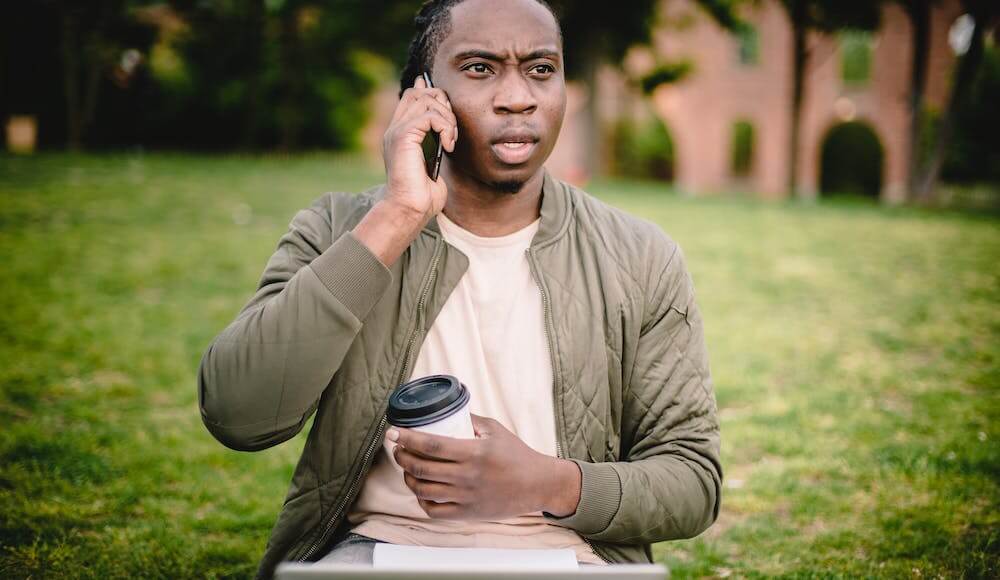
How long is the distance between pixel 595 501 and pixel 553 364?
15.9 inches

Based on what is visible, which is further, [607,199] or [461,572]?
[607,199]

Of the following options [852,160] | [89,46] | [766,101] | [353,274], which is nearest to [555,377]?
[353,274]

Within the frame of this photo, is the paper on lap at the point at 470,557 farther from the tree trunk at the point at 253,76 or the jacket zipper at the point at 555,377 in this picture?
the tree trunk at the point at 253,76

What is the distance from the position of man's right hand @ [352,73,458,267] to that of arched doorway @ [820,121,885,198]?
34.7 metres

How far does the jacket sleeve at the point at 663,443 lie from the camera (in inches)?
78.6

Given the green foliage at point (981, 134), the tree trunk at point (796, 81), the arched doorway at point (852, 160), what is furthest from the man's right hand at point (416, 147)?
the arched doorway at point (852, 160)

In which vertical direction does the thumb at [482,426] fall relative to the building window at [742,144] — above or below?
below

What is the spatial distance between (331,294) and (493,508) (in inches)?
24.9

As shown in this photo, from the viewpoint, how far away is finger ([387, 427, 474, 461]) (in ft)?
5.69

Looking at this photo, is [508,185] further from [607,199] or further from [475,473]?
[607,199]

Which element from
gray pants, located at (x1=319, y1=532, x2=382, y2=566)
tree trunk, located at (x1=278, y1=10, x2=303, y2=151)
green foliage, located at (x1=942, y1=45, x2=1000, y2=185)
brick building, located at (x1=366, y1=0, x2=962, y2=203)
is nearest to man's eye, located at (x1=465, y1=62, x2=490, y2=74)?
gray pants, located at (x1=319, y1=532, x2=382, y2=566)

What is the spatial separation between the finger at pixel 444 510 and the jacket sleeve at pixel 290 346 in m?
0.41

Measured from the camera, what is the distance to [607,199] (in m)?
17.9

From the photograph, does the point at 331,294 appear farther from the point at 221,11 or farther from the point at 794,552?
the point at 221,11
